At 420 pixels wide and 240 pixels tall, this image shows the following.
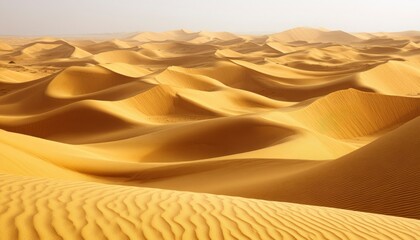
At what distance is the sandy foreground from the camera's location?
422 centimetres

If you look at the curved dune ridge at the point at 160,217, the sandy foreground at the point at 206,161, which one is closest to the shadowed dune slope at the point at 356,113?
the sandy foreground at the point at 206,161

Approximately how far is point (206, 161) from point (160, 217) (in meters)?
7.51

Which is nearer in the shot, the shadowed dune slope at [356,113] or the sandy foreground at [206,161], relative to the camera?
the sandy foreground at [206,161]

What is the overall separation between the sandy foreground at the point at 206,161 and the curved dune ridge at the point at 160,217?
16mm

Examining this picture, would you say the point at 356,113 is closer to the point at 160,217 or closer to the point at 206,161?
the point at 206,161

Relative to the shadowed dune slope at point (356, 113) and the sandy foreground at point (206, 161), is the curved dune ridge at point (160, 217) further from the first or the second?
the shadowed dune slope at point (356, 113)

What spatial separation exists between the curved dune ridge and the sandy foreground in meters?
0.02

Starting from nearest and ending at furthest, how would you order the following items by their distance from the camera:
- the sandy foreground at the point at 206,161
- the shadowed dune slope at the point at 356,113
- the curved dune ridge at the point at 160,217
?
1. the curved dune ridge at the point at 160,217
2. the sandy foreground at the point at 206,161
3. the shadowed dune slope at the point at 356,113

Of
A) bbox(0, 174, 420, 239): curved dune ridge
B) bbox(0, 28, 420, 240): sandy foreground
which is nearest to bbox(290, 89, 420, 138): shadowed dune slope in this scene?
bbox(0, 28, 420, 240): sandy foreground

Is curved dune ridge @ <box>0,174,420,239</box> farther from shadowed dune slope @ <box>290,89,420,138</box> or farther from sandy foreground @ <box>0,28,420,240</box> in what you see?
shadowed dune slope @ <box>290,89,420,138</box>

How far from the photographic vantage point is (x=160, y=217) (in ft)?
13.9

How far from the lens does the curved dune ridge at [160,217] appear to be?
374 centimetres

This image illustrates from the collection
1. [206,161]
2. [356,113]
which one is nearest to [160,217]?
[206,161]

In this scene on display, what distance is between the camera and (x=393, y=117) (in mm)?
21438
